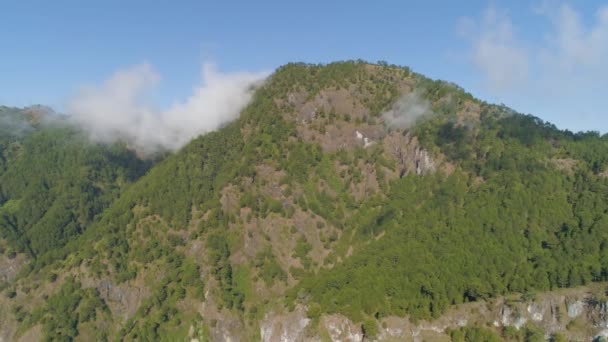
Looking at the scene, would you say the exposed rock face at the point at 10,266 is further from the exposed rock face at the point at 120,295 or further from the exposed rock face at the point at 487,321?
the exposed rock face at the point at 487,321

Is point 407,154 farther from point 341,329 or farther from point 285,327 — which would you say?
point 285,327

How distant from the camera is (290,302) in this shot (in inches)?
4828

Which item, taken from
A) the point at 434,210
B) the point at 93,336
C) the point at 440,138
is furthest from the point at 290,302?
the point at 440,138

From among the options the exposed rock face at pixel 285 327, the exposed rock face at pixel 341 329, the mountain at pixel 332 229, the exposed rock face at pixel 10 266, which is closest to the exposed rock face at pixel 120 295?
the mountain at pixel 332 229

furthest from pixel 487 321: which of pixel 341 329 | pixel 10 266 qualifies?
pixel 10 266

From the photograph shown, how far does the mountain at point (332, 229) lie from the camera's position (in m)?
117

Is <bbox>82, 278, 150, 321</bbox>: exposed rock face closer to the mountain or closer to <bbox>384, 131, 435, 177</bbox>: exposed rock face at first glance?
the mountain

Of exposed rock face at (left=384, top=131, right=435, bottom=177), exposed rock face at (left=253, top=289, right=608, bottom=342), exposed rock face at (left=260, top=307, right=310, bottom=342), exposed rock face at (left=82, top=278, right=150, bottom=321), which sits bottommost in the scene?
exposed rock face at (left=82, top=278, right=150, bottom=321)

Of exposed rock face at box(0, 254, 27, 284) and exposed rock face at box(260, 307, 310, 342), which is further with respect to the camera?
exposed rock face at box(0, 254, 27, 284)

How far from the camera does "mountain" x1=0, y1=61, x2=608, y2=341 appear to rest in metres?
117

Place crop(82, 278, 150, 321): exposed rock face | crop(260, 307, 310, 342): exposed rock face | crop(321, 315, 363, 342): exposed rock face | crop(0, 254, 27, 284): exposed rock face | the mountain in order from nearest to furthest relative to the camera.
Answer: crop(321, 315, 363, 342): exposed rock face
crop(260, 307, 310, 342): exposed rock face
the mountain
crop(82, 278, 150, 321): exposed rock face
crop(0, 254, 27, 284): exposed rock face

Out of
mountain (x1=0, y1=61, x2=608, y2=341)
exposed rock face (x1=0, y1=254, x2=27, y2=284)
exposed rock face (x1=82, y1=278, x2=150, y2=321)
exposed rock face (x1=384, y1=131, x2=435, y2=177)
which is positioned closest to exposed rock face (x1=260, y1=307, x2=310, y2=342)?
mountain (x1=0, y1=61, x2=608, y2=341)

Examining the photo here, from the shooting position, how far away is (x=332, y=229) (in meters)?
153

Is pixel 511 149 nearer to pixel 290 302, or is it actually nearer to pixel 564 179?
pixel 564 179
